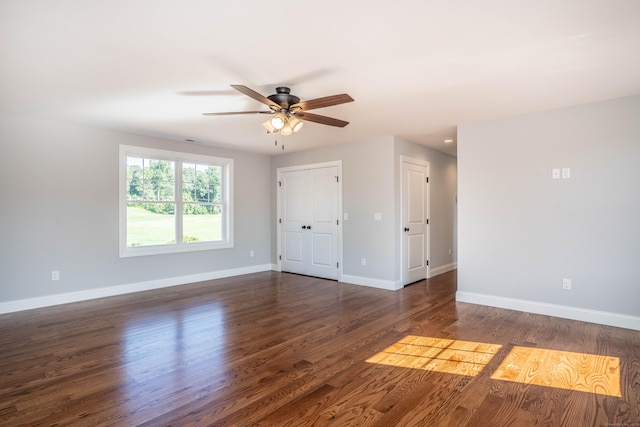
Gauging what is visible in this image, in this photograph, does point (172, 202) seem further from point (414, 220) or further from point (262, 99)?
point (414, 220)

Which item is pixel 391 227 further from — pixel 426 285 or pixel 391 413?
pixel 391 413

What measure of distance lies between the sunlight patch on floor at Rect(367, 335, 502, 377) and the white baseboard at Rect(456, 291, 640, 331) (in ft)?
4.37

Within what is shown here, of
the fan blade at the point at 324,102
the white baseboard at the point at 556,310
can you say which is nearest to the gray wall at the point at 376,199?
the white baseboard at the point at 556,310

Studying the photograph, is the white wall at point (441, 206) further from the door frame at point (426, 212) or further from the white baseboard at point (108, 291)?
the white baseboard at point (108, 291)

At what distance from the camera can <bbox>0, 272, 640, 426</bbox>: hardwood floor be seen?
2.02 meters

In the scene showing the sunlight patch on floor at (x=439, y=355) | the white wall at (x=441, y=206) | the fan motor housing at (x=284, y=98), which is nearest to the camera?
the sunlight patch on floor at (x=439, y=355)

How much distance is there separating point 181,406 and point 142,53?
2.45 meters

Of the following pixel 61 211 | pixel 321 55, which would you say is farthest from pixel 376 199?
pixel 61 211

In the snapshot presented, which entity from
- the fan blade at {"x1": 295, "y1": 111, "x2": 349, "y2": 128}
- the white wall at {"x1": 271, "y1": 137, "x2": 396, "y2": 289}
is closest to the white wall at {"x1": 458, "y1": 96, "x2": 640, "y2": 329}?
the white wall at {"x1": 271, "y1": 137, "x2": 396, "y2": 289}

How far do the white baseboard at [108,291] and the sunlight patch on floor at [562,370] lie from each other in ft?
15.7

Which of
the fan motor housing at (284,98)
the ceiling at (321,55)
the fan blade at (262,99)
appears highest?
the ceiling at (321,55)

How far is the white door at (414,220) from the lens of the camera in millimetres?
5484

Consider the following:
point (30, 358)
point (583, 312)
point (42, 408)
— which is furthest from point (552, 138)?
point (30, 358)

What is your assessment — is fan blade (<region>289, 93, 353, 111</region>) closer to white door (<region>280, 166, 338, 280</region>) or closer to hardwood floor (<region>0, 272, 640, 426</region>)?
hardwood floor (<region>0, 272, 640, 426</region>)
